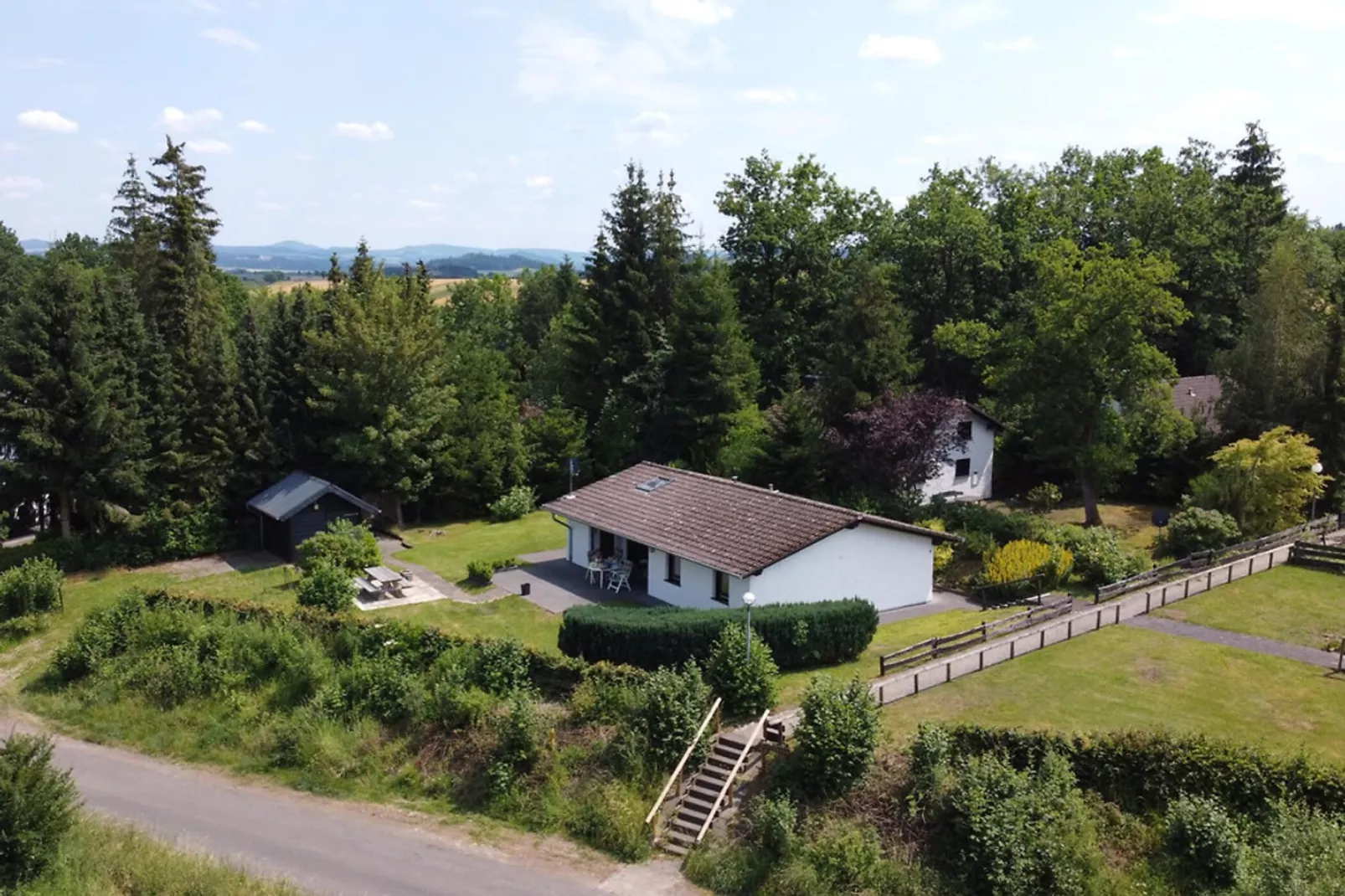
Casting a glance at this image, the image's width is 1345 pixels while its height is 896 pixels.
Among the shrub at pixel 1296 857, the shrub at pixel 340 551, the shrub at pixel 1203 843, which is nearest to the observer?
the shrub at pixel 1296 857

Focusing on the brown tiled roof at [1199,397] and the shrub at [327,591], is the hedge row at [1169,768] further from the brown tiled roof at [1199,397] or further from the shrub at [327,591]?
the brown tiled roof at [1199,397]

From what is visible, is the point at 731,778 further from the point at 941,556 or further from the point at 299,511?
the point at 299,511

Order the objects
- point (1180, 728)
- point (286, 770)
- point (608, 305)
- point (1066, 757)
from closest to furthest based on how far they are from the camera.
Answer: point (1066, 757), point (1180, 728), point (286, 770), point (608, 305)

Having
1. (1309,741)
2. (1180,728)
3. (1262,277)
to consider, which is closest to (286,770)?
(1180,728)

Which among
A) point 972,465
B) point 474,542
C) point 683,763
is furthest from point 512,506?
A: point 683,763

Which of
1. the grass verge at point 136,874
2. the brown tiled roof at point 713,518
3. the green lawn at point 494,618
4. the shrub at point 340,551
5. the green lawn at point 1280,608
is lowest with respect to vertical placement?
the grass verge at point 136,874

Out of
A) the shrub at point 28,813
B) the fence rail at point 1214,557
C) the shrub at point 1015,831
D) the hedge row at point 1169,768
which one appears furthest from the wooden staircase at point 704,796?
the fence rail at point 1214,557

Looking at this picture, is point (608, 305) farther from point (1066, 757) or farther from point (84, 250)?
point (84, 250)
